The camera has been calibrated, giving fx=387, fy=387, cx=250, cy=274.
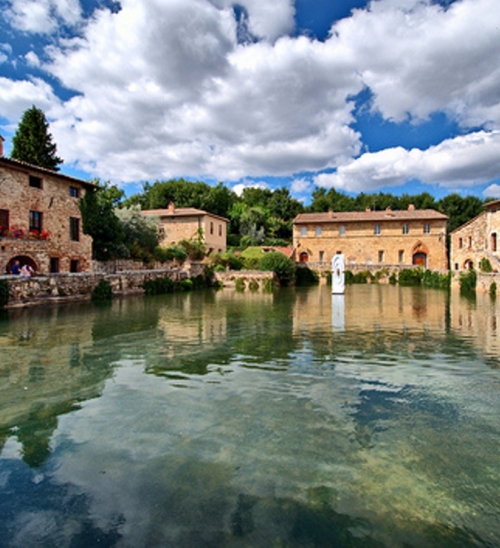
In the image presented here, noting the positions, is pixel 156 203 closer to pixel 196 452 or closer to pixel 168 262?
pixel 168 262

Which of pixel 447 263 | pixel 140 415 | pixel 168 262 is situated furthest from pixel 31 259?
pixel 447 263

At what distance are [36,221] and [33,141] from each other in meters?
17.7

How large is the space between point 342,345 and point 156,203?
172ft

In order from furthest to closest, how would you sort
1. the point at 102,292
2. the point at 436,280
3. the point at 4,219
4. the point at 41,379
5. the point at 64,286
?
the point at 436,280 < the point at 102,292 < the point at 4,219 < the point at 64,286 < the point at 41,379

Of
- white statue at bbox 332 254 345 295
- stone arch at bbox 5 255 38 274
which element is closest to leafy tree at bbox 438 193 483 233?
white statue at bbox 332 254 345 295

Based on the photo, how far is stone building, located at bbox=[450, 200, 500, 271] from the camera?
33.2 meters

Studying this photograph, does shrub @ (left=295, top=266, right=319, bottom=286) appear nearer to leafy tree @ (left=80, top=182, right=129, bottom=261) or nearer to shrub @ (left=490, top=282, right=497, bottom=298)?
shrub @ (left=490, top=282, right=497, bottom=298)

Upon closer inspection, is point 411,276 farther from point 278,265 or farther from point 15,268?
point 15,268

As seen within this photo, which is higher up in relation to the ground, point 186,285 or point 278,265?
point 278,265

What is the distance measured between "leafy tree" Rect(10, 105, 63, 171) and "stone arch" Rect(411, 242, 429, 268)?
140 feet

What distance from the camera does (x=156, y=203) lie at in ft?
191

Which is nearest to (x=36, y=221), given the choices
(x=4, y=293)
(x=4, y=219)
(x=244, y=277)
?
(x=4, y=219)

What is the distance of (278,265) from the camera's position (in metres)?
35.6

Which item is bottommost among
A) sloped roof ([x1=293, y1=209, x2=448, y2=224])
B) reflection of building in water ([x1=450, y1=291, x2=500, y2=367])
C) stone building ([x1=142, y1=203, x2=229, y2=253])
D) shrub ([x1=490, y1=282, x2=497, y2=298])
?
reflection of building in water ([x1=450, y1=291, x2=500, y2=367])
